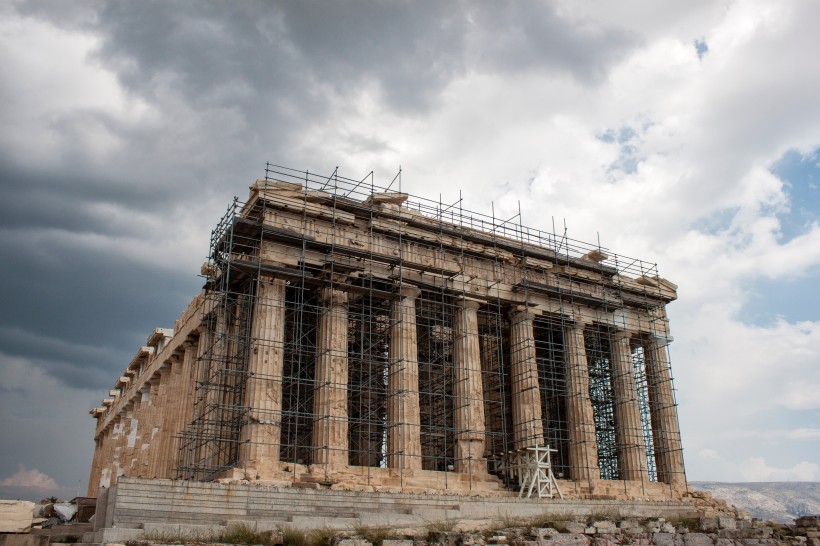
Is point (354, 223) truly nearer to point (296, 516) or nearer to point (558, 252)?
point (558, 252)

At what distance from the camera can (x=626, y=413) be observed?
3372 cm

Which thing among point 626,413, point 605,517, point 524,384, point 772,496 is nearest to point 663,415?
point 626,413

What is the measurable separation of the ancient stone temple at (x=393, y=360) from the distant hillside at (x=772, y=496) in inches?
3756

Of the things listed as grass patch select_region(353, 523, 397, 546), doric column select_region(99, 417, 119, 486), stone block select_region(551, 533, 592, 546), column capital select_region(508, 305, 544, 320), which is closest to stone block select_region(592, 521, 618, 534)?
stone block select_region(551, 533, 592, 546)

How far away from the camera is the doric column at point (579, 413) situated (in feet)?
102

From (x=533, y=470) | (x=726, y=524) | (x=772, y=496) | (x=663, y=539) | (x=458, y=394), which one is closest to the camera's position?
(x=663, y=539)

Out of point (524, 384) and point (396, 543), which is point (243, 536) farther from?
point (524, 384)

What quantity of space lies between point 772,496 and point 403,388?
142 m

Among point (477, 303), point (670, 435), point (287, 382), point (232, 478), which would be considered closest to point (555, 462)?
point (670, 435)

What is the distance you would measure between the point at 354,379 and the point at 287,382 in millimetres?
3590

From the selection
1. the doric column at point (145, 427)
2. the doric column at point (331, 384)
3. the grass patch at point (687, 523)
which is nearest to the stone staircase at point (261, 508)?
the grass patch at point (687, 523)

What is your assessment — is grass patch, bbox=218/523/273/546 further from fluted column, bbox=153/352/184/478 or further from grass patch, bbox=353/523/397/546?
fluted column, bbox=153/352/184/478

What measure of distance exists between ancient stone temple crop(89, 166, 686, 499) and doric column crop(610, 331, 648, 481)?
0.21ft

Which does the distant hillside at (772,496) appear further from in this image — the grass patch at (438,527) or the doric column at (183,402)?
the grass patch at (438,527)
